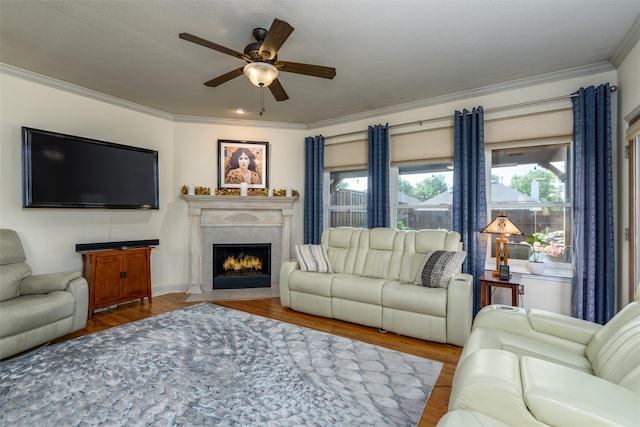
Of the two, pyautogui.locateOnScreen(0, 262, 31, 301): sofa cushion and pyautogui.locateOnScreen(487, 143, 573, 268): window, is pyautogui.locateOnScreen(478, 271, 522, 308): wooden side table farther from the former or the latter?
pyautogui.locateOnScreen(0, 262, 31, 301): sofa cushion

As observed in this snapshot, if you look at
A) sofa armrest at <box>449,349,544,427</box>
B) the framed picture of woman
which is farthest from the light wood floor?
the framed picture of woman

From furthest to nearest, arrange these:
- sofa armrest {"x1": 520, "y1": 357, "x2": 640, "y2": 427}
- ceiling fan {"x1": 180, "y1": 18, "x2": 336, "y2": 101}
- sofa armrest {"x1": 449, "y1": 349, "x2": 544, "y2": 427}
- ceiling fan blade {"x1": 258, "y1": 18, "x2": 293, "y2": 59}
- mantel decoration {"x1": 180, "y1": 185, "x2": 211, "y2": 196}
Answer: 1. mantel decoration {"x1": 180, "y1": 185, "x2": 211, "y2": 196}
2. ceiling fan {"x1": 180, "y1": 18, "x2": 336, "y2": 101}
3. ceiling fan blade {"x1": 258, "y1": 18, "x2": 293, "y2": 59}
4. sofa armrest {"x1": 449, "y1": 349, "x2": 544, "y2": 427}
5. sofa armrest {"x1": 520, "y1": 357, "x2": 640, "y2": 427}

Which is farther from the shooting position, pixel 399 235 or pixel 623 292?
pixel 399 235

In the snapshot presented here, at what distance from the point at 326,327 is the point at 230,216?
2.49 m

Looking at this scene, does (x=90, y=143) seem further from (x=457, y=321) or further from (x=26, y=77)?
(x=457, y=321)

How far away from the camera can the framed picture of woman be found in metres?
4.91

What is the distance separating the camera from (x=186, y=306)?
3994mm

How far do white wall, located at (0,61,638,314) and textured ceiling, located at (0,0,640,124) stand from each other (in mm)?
241

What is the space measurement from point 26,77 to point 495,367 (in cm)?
486

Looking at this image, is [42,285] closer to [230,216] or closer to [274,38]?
[230,216]

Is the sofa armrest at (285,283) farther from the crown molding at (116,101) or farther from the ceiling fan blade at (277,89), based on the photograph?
the crown molding at (116,101)

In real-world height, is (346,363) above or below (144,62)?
below

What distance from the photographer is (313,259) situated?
3.93m

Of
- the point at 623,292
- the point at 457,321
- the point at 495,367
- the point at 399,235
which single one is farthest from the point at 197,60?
the point at 623,292
